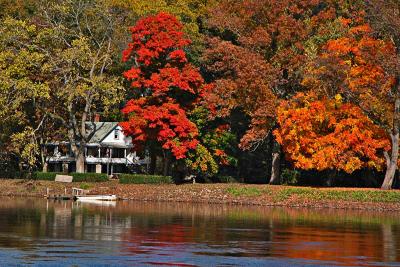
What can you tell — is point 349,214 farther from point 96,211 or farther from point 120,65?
point 120,65

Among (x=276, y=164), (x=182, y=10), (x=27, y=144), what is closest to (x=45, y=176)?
(x=27, y=144)

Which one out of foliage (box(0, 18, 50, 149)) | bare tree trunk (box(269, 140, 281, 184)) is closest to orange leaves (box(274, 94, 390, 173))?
bare tree trunk (box(269, 140, 281, 184))

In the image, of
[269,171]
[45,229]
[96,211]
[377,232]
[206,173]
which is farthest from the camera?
[269,171]

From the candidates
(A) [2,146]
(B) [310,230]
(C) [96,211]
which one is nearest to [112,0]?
(A) [2,146]

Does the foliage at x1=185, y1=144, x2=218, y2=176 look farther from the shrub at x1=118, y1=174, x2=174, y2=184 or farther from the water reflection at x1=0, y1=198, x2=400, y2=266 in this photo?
the water reflection at x1=0, y1=198, x2=400, y2=266

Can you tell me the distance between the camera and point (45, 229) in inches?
1890

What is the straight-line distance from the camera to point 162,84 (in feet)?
273

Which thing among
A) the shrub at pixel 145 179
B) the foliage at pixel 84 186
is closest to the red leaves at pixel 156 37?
the shrub at pixel 145 179

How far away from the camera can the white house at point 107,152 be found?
4254 inches

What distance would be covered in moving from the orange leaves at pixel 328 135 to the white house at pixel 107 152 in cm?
3149

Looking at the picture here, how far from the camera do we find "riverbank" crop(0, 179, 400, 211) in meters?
71.7

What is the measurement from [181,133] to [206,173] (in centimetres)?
755

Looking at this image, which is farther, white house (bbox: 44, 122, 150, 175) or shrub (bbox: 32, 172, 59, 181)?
white house (bbox: 44, 122, 150, 175)

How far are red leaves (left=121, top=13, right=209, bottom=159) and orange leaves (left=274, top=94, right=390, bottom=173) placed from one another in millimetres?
8463
